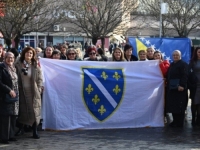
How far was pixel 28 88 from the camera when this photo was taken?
7.91 metres

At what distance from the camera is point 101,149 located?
7340 millimetres

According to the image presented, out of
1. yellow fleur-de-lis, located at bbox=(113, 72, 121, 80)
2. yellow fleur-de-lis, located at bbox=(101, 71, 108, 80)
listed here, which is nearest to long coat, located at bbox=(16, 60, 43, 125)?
yellow fleur-de-lis, located at bbox=(101, 71, 108, 80)

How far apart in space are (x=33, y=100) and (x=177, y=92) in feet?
10.5

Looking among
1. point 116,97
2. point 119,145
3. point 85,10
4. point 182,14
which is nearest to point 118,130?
point 116,97

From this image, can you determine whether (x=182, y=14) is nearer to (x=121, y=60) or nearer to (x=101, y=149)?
(x=121, y=60)

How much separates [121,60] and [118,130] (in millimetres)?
1639

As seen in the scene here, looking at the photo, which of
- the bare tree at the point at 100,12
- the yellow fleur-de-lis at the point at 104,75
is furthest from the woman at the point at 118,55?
the bare tree at the point at 100,12

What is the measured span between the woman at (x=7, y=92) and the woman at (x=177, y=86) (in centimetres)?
341

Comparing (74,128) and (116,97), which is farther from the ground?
(116,97)

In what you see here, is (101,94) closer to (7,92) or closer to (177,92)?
(177,92)

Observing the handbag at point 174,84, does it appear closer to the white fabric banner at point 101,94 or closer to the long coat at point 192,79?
the white fabric banner at point 101,94

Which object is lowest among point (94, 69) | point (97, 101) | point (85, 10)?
point (97, 101)

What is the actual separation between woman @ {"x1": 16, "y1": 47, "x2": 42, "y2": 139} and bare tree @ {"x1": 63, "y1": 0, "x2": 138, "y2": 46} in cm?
2061

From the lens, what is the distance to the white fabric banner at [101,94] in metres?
8.80
